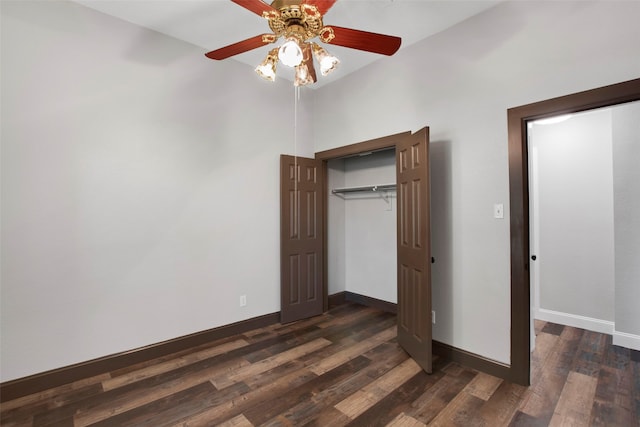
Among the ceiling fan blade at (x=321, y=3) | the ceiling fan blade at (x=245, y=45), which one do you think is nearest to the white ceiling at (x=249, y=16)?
the ceiling fan blade at (x=245, y=45)

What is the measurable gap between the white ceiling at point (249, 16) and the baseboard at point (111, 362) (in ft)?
9.98

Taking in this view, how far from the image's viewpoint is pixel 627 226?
2.97 metres

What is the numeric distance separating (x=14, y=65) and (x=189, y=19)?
1.37 m

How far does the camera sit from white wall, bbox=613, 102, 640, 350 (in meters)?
2.90

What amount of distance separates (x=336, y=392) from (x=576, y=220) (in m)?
3.55

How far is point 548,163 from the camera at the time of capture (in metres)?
3.75

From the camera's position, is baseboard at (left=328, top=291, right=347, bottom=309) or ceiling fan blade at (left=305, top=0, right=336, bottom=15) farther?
baseboard at (left=328, top=291, right=347, bottom=309)

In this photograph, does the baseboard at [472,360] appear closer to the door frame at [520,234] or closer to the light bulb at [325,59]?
the door frame at [520,234]

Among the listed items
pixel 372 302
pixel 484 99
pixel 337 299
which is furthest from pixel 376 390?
pixel 484 99

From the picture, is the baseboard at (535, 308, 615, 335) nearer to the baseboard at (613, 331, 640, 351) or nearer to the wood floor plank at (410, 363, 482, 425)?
the baseboard at (613, 331, 640, 351)

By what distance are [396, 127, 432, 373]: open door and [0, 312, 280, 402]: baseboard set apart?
181 cm

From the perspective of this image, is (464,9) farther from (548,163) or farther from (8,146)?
(8,146)

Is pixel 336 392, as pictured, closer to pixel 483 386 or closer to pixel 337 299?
pixel 483 386

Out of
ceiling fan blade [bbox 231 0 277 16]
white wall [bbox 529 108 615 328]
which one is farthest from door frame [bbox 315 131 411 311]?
white wall [bbox 529 108 615 328]
